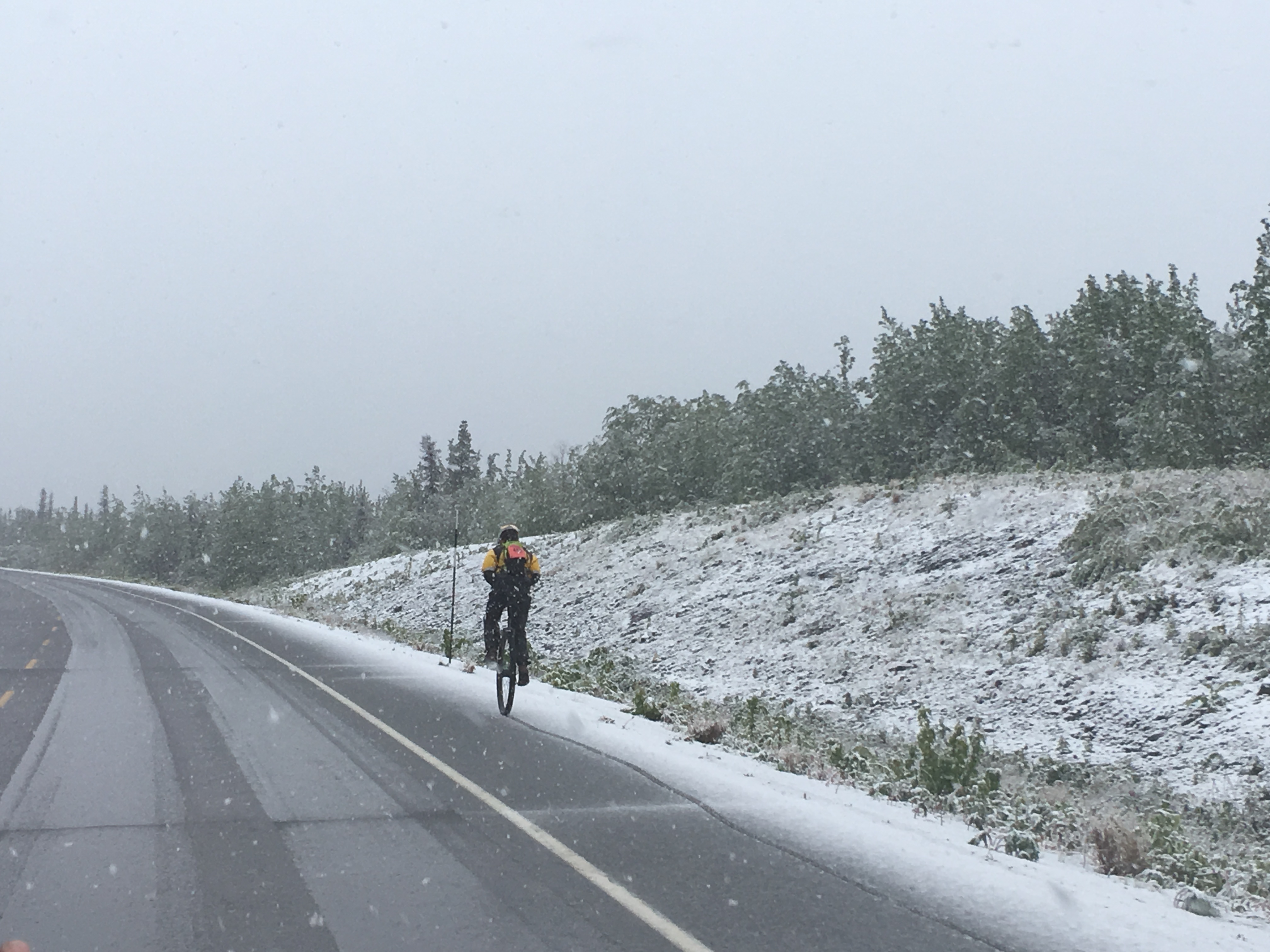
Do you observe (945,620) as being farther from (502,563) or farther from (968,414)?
(968,414)

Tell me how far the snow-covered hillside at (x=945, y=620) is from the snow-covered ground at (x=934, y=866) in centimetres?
361

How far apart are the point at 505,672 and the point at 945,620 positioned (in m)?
7.78

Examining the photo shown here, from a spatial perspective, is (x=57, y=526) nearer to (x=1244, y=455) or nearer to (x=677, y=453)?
(x=677, y=453)

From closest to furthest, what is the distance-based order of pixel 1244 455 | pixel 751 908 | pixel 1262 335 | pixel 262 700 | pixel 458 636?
pixel 751 908, pixel 262 700, pixel 458 636, pixel 1244 455, pixel 1262 335

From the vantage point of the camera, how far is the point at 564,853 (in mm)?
5938

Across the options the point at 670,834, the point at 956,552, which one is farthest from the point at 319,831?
the point at 956,552

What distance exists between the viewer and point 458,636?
2553 cm

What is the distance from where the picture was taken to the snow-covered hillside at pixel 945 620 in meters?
10.4

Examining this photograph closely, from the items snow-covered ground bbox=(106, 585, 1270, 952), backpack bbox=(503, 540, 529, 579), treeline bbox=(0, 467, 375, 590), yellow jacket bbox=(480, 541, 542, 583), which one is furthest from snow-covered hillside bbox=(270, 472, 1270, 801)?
treeline bbox=(0, 467, 375, 590)

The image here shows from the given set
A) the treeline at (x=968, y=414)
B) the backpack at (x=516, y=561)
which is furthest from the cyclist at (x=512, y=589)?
the treeline at (x=968, y=414)

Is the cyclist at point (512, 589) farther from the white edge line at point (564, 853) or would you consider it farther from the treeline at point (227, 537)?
the treeline at point (227, 537)

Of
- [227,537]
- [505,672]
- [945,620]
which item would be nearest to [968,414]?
[945,620]

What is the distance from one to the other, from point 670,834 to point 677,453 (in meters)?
44.1

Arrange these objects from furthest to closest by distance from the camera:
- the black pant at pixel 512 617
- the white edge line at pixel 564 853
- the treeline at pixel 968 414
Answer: the treeline at pixel 968 414, the black pant at pixel 512 617, the white edge line at pixel 564 853
